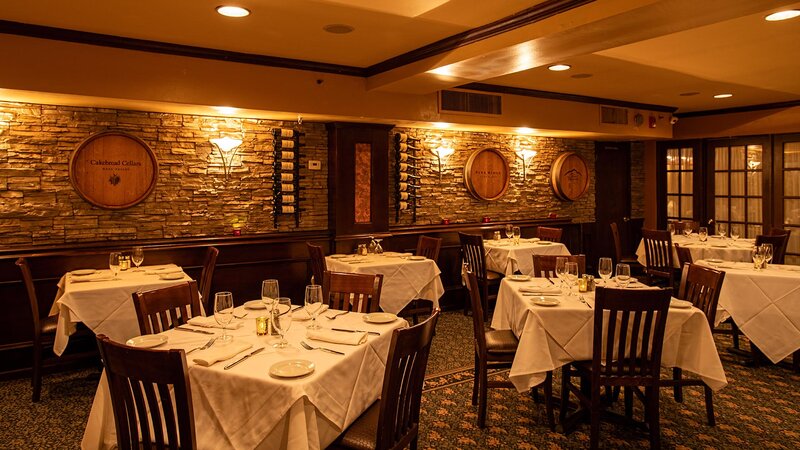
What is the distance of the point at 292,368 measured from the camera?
226cm

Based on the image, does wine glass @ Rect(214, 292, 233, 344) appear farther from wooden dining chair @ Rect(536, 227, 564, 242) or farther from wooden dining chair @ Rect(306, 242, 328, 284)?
wooden dining chair @ Rect(536, 227, 564, 242)

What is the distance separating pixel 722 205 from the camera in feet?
29.8

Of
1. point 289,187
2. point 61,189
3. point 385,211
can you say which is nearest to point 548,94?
point 385,211

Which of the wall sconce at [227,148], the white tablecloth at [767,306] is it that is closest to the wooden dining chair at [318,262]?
the wall sconce at [227,148]

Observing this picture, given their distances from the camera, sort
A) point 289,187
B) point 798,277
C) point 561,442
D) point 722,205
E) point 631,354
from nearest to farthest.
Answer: point 631,354 → point 561,442 → point 798,277 → point 289,187 → point 722,205

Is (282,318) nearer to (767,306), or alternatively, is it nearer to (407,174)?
(767,306)

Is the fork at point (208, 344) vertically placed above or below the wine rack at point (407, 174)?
below

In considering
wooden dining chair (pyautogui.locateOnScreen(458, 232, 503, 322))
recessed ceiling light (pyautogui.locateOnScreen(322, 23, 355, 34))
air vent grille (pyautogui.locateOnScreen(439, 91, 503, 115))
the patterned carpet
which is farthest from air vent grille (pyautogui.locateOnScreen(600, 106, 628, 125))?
recessed ceiling light (pyautogui.locateOnScreen(322, 23, 355, 34))

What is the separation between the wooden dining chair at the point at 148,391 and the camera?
1.91 meters

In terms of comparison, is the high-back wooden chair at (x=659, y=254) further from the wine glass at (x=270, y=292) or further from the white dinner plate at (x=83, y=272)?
the white dinner plate at (x=83, y=272)

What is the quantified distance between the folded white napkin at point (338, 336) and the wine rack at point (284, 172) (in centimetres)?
354

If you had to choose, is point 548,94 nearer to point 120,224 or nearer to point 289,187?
point 289,187

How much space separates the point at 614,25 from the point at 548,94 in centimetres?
396

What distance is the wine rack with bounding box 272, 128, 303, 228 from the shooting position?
6.09 m
